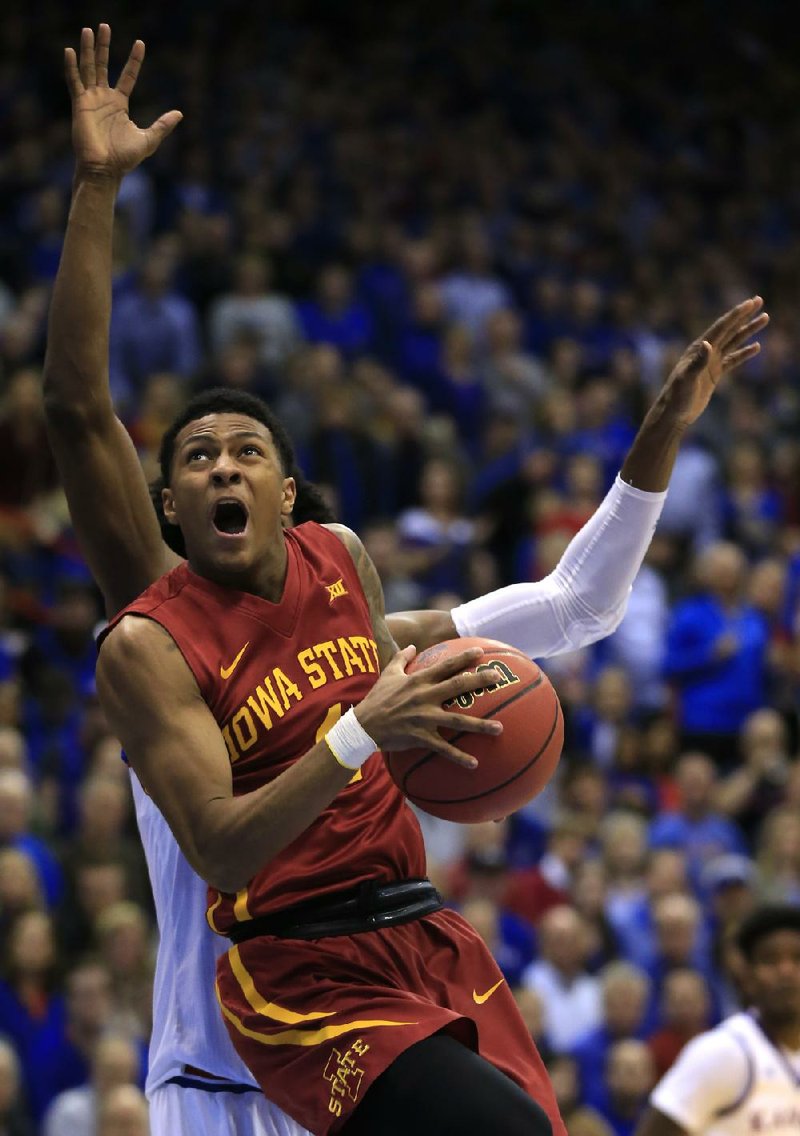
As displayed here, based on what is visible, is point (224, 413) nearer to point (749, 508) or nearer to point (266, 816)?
point (266, 816)

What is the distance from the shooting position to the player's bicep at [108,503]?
4.25 metres

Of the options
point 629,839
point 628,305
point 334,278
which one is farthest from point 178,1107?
point 628,305

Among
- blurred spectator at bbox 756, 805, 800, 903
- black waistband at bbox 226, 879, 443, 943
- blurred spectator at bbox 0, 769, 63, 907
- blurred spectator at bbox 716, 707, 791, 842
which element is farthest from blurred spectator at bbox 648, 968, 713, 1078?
black waistband at bbox 226, 879, 443, 943

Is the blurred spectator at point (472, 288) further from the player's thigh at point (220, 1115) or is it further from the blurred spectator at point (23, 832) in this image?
the player's thigh at point (220, 1115)

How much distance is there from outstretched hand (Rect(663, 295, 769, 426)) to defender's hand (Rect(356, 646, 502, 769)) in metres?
1.08

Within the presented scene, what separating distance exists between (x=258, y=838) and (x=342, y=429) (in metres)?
7.35

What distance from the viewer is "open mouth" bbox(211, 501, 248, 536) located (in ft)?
12.5

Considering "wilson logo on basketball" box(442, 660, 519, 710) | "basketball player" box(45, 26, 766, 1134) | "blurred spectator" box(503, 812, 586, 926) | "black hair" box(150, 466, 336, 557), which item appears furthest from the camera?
"blurred spectator" box(503, 812, 586, 926)

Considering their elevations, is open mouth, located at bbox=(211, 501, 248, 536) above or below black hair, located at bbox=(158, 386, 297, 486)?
below

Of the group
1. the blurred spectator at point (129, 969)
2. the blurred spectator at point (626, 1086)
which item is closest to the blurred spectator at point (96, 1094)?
the blurred spectator at point (129, 969)

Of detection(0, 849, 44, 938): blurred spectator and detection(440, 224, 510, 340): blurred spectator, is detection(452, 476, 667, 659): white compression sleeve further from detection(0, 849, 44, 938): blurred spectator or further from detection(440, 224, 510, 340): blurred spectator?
detection(440, 224, 510, 340): blurred spectator

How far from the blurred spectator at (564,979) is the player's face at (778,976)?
2.59 meters

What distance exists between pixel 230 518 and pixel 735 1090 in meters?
2.72

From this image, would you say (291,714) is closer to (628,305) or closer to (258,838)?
(258,838)
